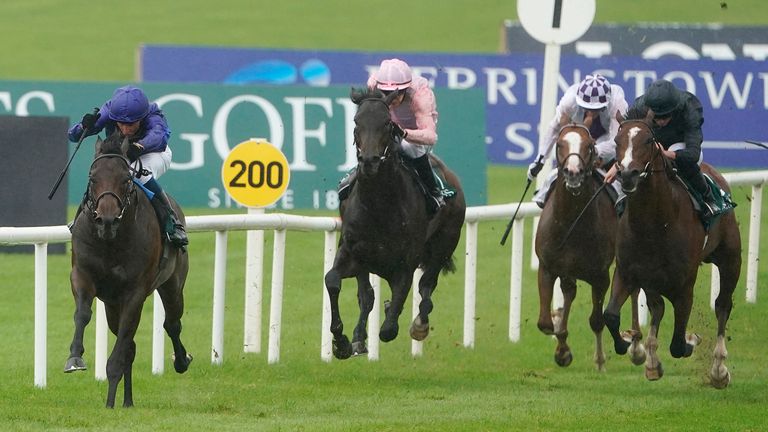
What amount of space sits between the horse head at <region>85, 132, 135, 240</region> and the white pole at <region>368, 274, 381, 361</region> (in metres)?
2.94

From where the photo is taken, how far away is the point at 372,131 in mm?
9492

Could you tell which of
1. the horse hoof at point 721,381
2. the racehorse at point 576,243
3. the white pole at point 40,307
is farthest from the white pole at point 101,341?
the horse hoof at point 721,381

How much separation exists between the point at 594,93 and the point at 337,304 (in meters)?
2.25

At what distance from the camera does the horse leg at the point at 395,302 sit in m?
10.2

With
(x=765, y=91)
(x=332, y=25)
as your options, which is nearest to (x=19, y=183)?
(x=765, y=91)

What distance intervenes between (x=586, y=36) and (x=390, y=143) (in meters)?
12.5

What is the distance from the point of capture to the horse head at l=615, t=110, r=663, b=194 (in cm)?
936

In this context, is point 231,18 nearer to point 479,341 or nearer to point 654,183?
point 479,341

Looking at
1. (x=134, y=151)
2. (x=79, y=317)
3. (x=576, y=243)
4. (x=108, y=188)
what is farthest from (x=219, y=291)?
(x=576, y=243)

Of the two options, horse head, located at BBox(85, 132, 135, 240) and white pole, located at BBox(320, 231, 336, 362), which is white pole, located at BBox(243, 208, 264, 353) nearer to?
white pole, located at BBox(320, 231, 336, 362)

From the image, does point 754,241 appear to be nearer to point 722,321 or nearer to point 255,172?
point 722,321

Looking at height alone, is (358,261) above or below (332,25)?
below

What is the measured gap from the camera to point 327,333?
1122cm

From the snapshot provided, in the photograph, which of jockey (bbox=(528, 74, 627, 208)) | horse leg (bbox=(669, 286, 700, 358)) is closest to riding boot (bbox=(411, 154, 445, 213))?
jockey (bbox=(528, 74, 627, 208))
